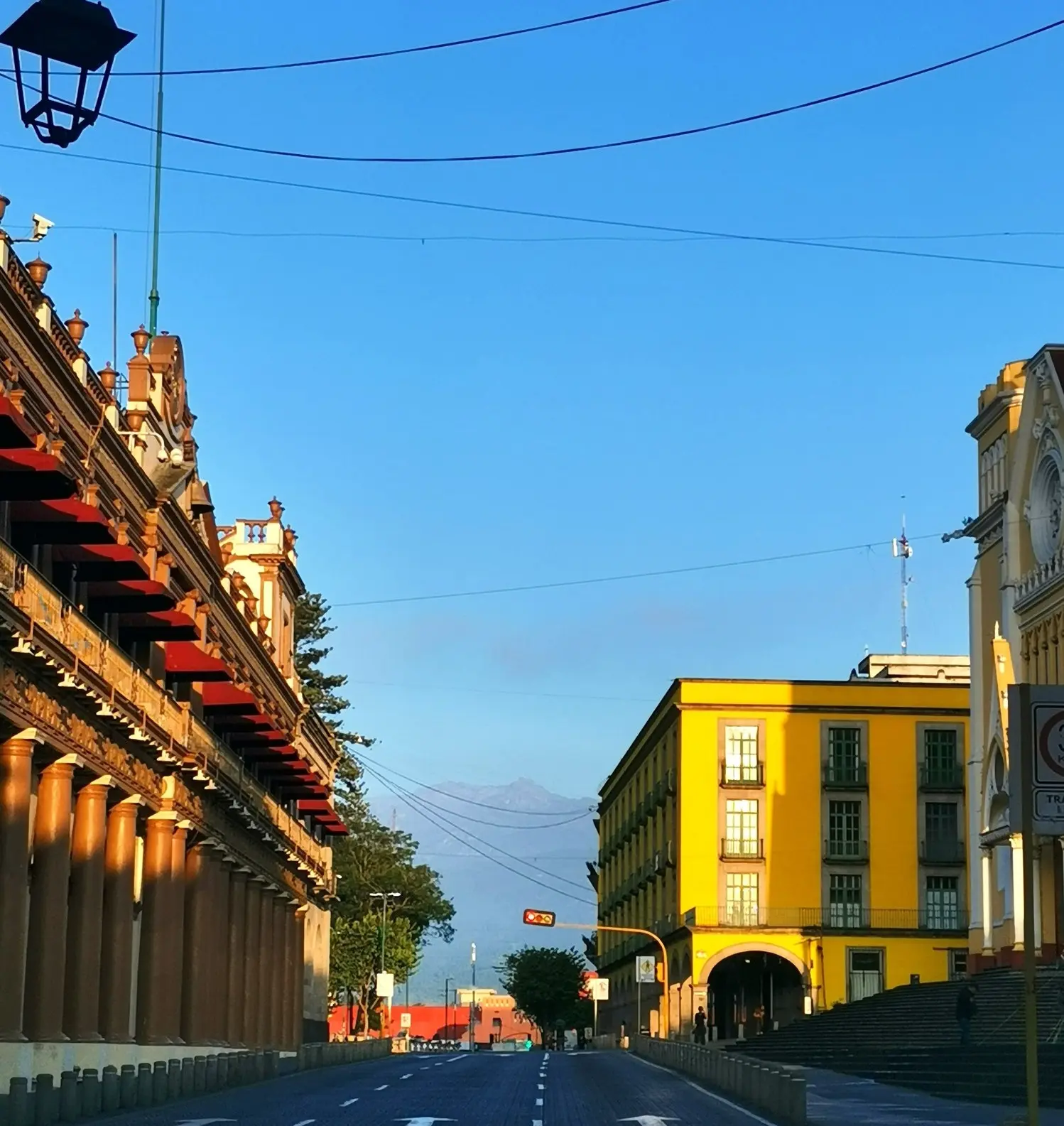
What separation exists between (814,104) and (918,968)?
65563 millimetres

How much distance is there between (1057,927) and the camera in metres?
59.8

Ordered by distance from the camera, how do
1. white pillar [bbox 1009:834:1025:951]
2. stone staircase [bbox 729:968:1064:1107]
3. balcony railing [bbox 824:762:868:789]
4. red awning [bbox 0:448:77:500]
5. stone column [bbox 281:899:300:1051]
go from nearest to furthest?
red awning [bbox 0:448:77:500]
stone staircase [bbox 729:968:1064:1107]
white pillar [bbox 1009:834:1025:951]
stone column [bbox 281:899:300:1051]
balcony railing [bbox 824:762:868:789]

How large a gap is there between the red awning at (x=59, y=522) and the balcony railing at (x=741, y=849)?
54.7 metres

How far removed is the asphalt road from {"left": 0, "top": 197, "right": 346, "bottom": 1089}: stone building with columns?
8.73 ft

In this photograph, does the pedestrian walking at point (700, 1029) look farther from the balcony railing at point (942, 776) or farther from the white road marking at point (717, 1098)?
the balcony railing at point (942, 776)

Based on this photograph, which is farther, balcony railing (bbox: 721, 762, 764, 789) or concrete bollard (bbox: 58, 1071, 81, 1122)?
balcony railing (bbox: 721, 762, 764, 789)

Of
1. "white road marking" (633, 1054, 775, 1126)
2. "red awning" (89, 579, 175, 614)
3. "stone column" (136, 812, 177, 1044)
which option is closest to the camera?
"white road marking" (633, 1054, 775, 1126)

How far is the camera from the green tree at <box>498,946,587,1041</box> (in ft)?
546

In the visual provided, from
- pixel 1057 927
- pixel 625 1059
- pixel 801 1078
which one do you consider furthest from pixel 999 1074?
pixel 625 1059

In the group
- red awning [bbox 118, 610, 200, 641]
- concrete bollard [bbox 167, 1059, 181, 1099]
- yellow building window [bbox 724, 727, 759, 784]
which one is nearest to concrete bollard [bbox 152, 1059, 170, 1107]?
concrete bollard [bbox 167, 1059, 181, 1099]

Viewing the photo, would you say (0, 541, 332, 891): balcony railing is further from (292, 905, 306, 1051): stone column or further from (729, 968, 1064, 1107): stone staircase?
(729, 968, 1064, 1107): stone staircase

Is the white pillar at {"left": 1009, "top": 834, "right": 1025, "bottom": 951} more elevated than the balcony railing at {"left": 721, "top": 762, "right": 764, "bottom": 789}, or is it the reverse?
the balcony railing at {"left": 721, "top": 762, "right": 764, "bottom": 789}

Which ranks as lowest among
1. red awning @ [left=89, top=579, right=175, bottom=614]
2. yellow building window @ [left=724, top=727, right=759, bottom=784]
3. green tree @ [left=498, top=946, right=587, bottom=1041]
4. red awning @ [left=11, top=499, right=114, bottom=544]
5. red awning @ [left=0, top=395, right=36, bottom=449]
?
green tree @ [left=498, top=946, right=587, bottom=1041]

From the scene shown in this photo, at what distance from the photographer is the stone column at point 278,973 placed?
61594 millimetres
